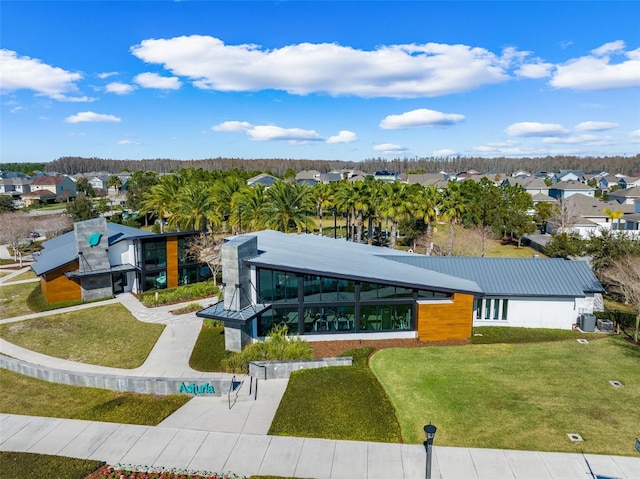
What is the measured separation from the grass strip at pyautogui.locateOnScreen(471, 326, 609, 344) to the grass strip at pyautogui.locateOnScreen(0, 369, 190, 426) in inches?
810

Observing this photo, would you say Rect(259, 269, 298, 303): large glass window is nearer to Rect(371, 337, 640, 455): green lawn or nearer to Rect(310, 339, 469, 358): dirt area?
Rect(310, 339, 469, 358): dirt area

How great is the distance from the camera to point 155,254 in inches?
1684

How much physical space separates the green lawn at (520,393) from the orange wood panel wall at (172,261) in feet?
86.0

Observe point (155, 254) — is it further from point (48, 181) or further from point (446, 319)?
point (48, 181)

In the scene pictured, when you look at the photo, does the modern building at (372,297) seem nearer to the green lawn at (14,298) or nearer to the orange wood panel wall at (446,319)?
the orange wood panel wall at (446,319)

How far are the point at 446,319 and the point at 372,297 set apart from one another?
550 centimetres

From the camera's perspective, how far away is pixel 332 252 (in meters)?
35.3

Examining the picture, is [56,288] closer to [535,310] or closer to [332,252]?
[332,252]

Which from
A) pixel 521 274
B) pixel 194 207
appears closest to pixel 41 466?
pixel 521 274

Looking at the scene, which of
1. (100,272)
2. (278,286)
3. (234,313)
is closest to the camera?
(234,313)

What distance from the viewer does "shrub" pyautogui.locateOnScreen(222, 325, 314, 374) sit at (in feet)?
82.9

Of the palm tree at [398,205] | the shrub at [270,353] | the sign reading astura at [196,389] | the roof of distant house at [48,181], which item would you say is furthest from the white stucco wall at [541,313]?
the roof of distant house at [48,181]

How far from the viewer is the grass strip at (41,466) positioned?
1630 centimetres

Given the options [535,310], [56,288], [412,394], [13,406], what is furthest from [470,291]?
[56,288]
